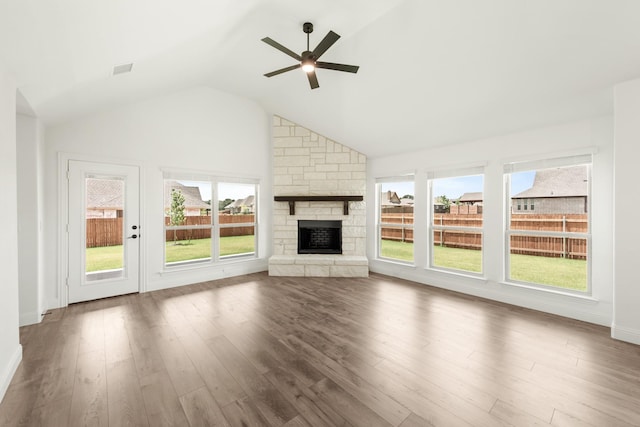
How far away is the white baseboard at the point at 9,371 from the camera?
6.10ft

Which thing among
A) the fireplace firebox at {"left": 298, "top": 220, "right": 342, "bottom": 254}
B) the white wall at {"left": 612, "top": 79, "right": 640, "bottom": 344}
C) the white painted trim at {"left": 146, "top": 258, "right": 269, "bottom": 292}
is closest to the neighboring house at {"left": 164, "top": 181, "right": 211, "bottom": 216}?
the white painted trim at {"left": 146, "top": 258, "right": 269, "bottom": 292}

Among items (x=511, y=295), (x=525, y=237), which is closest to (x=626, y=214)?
(x=511, y=295)

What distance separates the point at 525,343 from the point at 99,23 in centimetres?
441

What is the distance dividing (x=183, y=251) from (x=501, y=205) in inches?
217

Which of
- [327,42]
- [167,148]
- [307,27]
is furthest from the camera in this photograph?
[167,148]

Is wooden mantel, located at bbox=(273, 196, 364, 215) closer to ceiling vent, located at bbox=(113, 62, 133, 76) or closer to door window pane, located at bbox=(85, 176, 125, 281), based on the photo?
door window pane, located at bbox=(85, 176, 125, 281)

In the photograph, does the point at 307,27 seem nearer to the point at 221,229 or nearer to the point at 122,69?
the point at 122,69

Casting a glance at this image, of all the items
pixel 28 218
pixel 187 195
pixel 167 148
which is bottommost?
pixel 28 218

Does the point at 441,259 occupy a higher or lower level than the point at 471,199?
lower

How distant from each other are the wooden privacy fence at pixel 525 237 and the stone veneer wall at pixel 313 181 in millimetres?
845

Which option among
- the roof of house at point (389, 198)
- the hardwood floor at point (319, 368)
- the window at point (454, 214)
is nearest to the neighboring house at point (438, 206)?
the window at point (454, 214)

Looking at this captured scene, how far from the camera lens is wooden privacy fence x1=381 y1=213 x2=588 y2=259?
3.68m

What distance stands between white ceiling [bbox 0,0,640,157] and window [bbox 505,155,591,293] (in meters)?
0.70

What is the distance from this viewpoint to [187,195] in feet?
15.8
